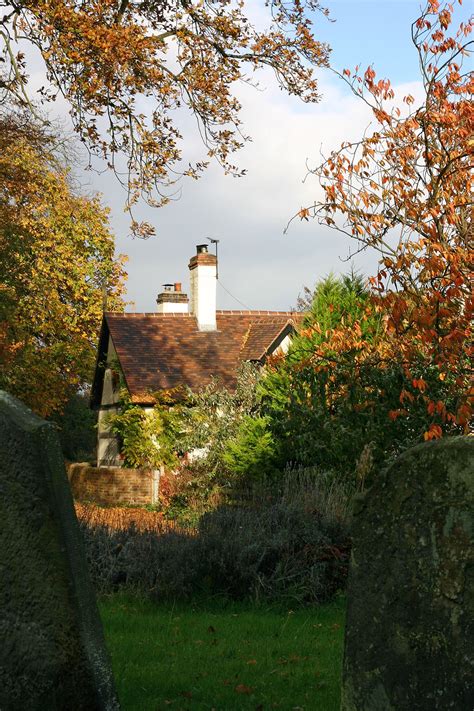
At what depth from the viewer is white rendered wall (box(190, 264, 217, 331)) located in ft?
110

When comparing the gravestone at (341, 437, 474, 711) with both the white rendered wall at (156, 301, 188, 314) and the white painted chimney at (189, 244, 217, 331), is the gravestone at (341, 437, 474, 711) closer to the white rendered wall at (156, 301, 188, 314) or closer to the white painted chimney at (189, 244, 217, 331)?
the white painted chimney at (189, 244, 217, 331)

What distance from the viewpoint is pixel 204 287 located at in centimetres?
3384

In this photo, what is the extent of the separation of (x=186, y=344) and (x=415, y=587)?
29097 mm

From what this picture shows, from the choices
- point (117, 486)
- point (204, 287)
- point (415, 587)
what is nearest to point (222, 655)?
point (415, 587)

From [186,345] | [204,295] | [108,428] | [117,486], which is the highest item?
[204,295]

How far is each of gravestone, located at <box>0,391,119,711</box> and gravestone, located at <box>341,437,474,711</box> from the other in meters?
1.33

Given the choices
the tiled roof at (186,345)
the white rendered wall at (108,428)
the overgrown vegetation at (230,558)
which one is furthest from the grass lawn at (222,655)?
the white rendered wall at (108,428)

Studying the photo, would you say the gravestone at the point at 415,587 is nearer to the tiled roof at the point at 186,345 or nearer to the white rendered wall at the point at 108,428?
the tiled roof at the point at 186,345

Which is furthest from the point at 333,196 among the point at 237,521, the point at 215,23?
the point at 237,521

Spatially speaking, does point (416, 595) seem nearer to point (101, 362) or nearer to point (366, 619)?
point (366, 619)

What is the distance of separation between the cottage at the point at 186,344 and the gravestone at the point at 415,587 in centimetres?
2529

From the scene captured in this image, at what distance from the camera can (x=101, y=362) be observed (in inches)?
1366

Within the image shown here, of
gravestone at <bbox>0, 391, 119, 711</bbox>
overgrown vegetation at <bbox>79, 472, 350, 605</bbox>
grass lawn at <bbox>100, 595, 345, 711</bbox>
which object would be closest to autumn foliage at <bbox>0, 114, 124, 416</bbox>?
overgrown vegetation at <bbox>79, 472, 350, 605</bbox>

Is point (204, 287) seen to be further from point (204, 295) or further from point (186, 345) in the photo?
point (186, 345)
